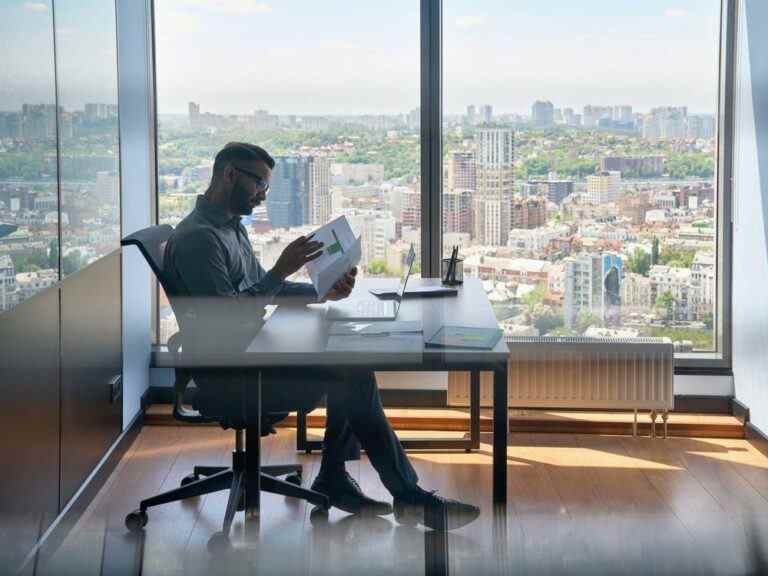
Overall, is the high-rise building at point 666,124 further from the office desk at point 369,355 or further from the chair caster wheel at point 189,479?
the chair caster wheel at point 189,479

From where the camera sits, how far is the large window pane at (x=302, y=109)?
2.92m

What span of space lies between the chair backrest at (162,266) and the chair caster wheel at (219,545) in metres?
1.44

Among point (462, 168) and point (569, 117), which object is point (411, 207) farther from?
point (569, 117)

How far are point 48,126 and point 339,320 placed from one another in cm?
→ 63

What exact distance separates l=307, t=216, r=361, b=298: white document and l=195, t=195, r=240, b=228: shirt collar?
0.21 metres

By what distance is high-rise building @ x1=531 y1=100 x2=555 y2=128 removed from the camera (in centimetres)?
292

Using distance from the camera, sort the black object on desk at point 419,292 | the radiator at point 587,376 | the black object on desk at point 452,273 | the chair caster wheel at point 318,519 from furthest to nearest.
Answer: the radiator at point 587,376
the black object on desk at point 452,273
the black object on desk at point 419,292
the chair caster wheel at point 318,519

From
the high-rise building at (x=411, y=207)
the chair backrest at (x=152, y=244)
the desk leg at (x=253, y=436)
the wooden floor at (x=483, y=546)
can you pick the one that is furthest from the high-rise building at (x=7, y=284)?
the high-rise building at (x=411, y=207)

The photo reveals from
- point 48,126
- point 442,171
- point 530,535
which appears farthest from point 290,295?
point 530,535

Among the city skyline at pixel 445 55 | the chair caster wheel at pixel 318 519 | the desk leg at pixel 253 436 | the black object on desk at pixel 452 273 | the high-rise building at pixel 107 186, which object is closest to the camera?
the chair caster wheel at pixel 318 519

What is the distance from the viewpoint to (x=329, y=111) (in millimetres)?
2959

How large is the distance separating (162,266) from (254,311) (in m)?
0.20

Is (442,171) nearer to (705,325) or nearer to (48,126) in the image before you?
(705,325)

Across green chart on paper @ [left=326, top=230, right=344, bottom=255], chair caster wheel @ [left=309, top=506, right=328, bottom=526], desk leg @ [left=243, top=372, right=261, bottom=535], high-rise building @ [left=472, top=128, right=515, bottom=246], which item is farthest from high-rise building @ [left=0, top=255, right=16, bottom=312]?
high-rise building @ [left=472, top=128, right=515, bottom=246]
